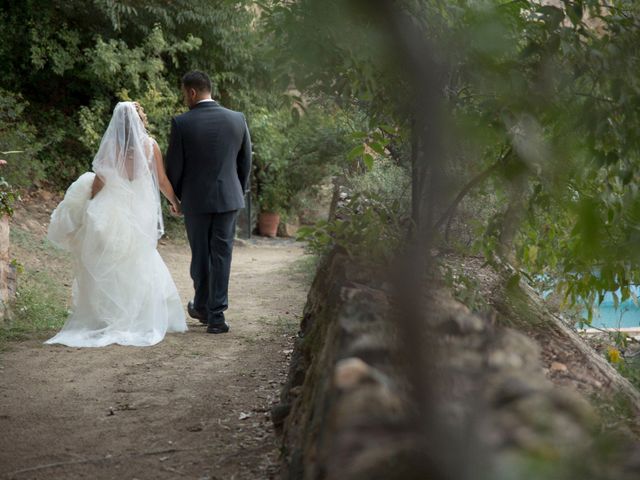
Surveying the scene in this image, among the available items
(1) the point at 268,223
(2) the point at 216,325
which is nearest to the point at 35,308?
(2) the point at 216,325

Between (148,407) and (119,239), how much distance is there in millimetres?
2475

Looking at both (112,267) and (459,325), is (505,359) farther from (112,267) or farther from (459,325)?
(112,267)

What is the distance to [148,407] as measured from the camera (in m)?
4.61

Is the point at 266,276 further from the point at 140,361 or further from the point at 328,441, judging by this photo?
the point at 328,441

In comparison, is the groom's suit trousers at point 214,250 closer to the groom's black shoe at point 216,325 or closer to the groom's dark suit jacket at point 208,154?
the groom's black shoe at point 216,325

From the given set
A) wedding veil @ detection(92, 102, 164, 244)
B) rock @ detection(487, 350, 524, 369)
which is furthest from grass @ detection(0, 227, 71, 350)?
rock @ detection(487, 350, 524, 369)

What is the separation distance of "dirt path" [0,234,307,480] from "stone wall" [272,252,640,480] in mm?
879

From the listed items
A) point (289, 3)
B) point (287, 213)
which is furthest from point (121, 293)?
point (287, 213)

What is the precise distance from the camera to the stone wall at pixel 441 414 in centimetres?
117

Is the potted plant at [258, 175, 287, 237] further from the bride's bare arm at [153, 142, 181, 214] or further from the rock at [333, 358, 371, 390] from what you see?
the rock at [333, 358, 371, 390]

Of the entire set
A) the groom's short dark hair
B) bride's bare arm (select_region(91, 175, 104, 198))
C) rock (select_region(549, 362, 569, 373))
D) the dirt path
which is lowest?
the dirt path

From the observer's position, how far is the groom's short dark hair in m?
6.88

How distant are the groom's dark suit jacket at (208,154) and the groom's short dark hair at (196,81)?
141 millimetres

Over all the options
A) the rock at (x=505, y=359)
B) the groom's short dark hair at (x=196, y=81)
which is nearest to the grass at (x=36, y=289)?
the groom's short dark hair at (x=196, y=81)
